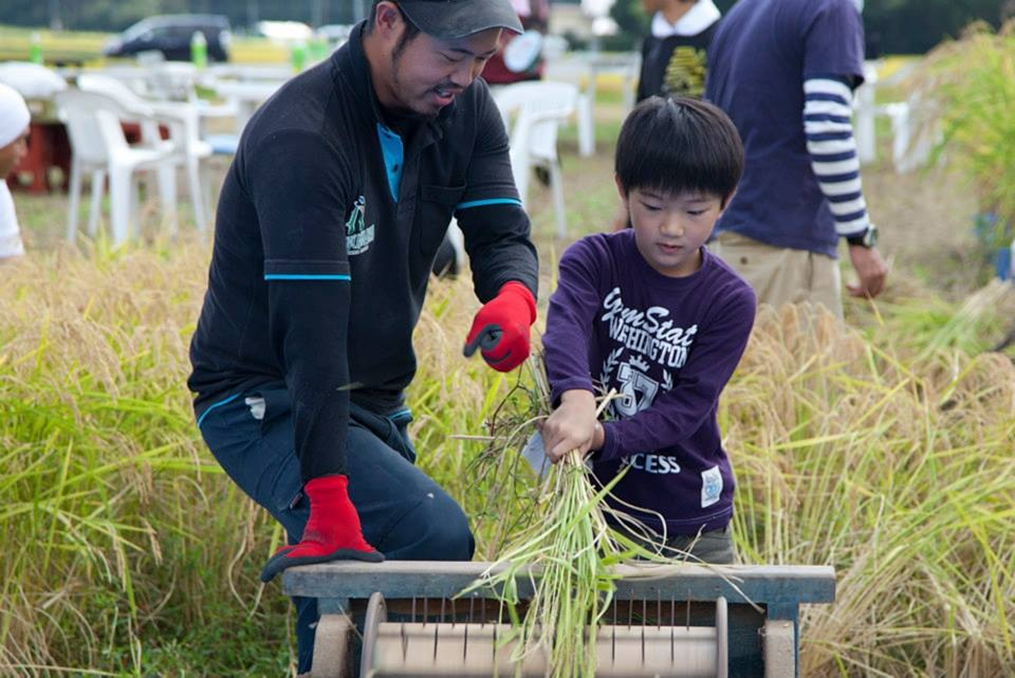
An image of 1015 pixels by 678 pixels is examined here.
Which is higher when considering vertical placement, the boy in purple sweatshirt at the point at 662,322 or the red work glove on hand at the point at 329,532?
the boy in purple sweatshirt at the point at 662,322

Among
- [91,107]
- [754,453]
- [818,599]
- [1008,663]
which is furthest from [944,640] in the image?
[91,107]

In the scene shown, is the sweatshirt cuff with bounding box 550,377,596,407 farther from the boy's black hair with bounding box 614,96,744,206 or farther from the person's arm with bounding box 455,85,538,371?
the boy's black hair with bounding box 614,96,744,206

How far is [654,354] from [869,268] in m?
1.74

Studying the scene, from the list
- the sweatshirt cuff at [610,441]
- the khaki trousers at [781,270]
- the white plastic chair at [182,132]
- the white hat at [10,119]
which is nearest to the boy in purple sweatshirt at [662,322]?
the sweatshirt cuff at [610,441]

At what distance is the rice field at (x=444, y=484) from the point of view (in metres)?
3.15

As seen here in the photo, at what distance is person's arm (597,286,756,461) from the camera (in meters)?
2.32

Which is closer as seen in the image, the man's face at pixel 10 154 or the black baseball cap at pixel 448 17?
the black baseball cap at pixel 448 17

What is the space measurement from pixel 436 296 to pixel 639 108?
190cm

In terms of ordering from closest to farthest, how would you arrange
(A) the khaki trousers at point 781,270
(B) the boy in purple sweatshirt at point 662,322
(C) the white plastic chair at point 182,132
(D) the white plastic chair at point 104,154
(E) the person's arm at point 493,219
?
(B) the boy in purple sweatshirt at point 662,322 < (E) the person's arm at point 493,219 < (A) the khaki trousers at point 781,270 < (D) the white plastic chair at point 104,154 < (C) the white plastic chair at point 182,132

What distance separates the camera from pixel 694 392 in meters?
2.37

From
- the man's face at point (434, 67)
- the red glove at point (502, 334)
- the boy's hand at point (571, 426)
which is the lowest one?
the boy's hand at point (571, 426)

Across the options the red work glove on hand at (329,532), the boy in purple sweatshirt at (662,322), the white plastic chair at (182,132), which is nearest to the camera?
the red work glove on hand at (329,532)

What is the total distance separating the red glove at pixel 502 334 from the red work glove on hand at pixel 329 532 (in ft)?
1.06

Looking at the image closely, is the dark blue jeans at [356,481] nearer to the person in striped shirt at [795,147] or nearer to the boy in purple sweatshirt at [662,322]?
the boy in purple sweatshirt at [662,322]
